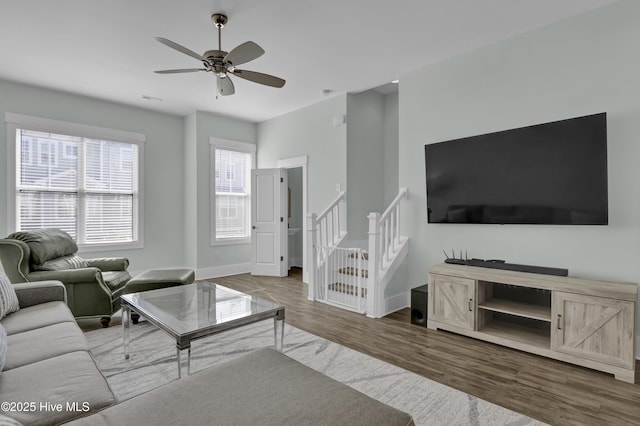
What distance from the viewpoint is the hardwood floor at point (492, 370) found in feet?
6.75

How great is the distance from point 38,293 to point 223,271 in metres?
3.72

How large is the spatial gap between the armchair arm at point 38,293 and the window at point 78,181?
9.28ft

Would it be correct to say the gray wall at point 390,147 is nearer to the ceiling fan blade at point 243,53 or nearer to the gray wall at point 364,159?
the gray wall at point 364,159

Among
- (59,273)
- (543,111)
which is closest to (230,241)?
(59,273)

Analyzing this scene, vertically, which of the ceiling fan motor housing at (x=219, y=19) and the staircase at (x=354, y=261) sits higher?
the ceiling fan motor housing at (x=219, y=19)

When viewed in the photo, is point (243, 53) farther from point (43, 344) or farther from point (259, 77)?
point (43, 344)

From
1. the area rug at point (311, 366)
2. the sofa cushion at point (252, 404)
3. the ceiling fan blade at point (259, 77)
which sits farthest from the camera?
the ceiling fan blade at point (259, 77)

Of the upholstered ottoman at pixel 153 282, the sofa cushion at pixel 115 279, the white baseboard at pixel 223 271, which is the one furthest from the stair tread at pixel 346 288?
the white baseboard at pixel 223 271

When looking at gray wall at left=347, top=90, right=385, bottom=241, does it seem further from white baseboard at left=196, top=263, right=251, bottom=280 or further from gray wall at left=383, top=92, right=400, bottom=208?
white baseboard at left=196, top=263, right=251, bottom=280

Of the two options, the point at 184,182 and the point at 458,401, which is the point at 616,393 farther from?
the point at 184,182

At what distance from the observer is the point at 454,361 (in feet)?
8.91

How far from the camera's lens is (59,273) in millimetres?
3246

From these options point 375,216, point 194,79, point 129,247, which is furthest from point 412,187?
point 129,247

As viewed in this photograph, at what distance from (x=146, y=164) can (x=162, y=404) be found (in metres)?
5.53
